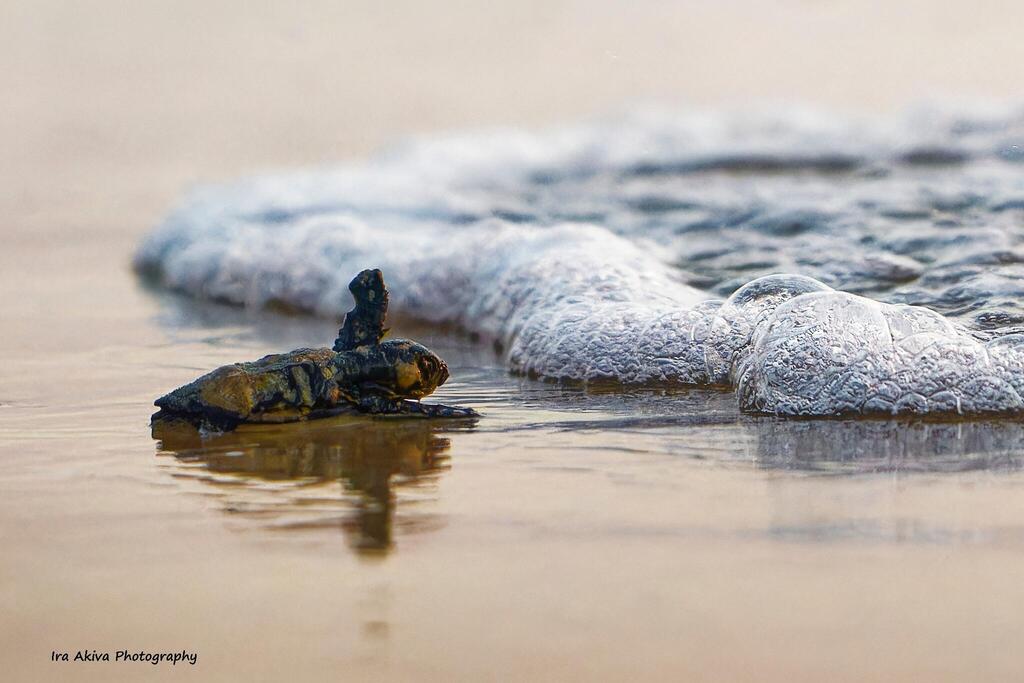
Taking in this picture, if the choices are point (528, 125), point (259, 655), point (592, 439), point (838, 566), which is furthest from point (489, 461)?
point (528, 125)

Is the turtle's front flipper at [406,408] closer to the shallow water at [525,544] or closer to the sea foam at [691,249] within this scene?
the shallow water at [525,544]

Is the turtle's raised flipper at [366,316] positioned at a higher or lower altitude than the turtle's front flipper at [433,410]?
higher

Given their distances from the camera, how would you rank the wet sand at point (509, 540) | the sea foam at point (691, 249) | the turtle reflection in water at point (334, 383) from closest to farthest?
the wet sand at point (509, 540) → the turtle reflection in water at point (334, 383) → the sea foam at point (691, 249)

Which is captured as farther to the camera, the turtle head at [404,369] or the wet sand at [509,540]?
the turtle head at [404,369]

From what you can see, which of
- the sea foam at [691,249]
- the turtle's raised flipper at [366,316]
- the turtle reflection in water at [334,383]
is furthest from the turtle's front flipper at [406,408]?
the sea foam at [691,249]

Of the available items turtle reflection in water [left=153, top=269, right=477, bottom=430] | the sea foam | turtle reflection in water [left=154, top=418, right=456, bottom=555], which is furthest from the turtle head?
the sea foam

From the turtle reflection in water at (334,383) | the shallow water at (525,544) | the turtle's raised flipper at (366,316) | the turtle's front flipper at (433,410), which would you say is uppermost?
the turtle's raised flipper at (366,316)

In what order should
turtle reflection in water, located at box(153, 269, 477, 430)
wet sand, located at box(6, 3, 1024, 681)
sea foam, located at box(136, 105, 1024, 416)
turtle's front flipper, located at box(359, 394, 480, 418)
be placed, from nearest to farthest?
1. wet sand, located at box(6, 3, 1024, 681)
2. turtle reflection in water, located at box(153, 269, 477, 430)
3. turtle's front flipper, located at box(359, 394, 480, 418)
4. sea foam, located at box(136, 105, 1024, 416)

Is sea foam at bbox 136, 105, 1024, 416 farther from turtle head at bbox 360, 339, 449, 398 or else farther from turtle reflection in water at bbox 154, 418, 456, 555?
turtle reflection in water at bbox 154, 418, 456, 555
